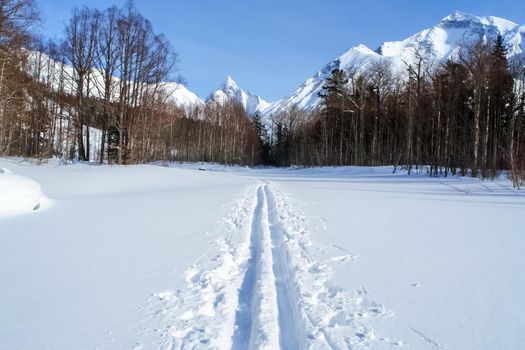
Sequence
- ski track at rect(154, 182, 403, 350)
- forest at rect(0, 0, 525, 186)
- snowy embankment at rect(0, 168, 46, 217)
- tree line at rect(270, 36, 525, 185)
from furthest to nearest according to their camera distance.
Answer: tree line at rect(270, 36, 525, 185) → forest at rect(0, 0, 525, 186) → snowy embankment at rect(0, 168, 46, 217) → ski track at rect(154, 182, 403, 350)

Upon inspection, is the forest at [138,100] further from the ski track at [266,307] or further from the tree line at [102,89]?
the ski track at [266,307]

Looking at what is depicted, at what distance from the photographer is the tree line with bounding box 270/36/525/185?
21578mm

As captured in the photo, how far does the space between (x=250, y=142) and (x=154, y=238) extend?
6133 cm

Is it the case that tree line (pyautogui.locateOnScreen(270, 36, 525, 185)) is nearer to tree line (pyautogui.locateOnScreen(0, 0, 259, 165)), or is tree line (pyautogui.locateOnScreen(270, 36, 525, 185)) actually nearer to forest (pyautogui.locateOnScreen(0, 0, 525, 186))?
forest (pyautogui.locateOnScreen(0, 0, 525, 186))

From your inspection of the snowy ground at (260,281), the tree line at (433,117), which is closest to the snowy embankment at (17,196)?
the snowy ground at (260,281)

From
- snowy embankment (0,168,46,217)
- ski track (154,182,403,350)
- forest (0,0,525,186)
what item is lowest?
ski track (154,182,403,350)

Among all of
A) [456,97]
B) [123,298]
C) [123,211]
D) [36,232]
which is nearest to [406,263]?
[123,298]

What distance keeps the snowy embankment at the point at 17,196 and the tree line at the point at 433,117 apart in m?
15.0

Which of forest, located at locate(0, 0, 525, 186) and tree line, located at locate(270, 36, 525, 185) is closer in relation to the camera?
forest, located at locate(0, 0, 525, 186)

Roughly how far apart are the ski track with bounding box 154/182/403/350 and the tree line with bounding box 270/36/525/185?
38.8ft

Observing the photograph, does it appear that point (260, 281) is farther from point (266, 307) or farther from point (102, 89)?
point (102, 89)

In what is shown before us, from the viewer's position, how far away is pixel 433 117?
27.3 metres

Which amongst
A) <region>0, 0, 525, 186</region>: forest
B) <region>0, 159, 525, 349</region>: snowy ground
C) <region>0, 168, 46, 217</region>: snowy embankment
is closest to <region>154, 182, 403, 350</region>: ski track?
<region>0, 159, 525, 349</region>: snowy ground

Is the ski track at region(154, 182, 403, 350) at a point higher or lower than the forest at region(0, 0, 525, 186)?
lower
